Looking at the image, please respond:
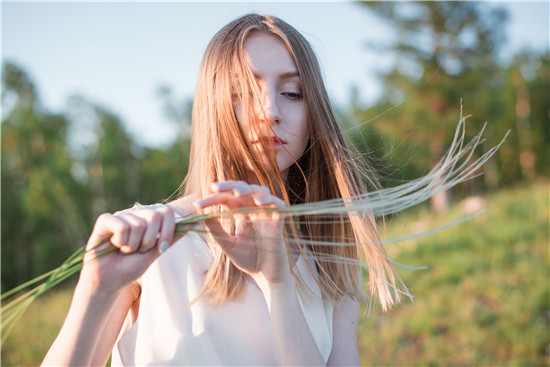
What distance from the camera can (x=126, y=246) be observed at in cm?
110

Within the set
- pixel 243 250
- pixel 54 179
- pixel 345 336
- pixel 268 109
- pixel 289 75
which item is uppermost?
pixel 54 179

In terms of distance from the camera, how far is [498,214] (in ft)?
26.0

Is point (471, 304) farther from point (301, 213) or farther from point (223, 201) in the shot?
point (223, 201)

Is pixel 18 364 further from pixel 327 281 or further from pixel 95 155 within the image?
pixel 95 155

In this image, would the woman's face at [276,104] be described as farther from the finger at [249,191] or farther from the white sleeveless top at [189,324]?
the white sleeveless top at [189,324]

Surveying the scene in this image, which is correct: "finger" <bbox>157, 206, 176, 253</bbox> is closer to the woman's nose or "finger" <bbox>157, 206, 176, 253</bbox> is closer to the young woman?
the young woman

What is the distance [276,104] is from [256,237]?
0.55m

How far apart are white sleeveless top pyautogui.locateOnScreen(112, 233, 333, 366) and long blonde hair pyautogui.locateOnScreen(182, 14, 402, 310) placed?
0.22 feet

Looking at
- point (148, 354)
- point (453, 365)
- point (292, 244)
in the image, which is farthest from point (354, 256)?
point (453, 365)

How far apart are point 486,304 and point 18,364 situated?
22.2 ft

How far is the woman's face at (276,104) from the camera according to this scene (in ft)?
5.26

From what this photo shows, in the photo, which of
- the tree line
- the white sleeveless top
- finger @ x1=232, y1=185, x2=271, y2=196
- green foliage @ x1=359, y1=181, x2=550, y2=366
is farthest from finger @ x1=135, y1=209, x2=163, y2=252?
the tree line

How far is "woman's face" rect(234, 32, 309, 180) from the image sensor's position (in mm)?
1604

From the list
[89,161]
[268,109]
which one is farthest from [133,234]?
[89,161]
